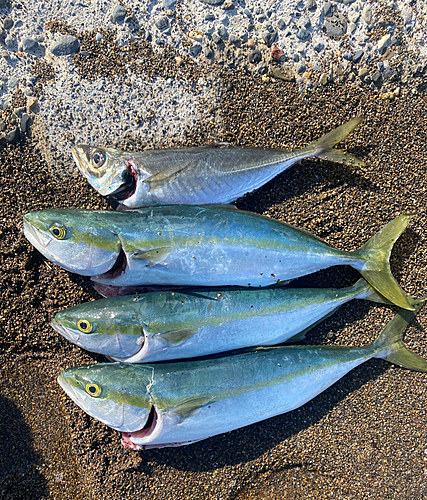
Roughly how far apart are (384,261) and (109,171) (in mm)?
2313

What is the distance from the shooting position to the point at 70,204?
9.90 feet

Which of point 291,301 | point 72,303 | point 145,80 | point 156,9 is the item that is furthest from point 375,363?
point 156,9

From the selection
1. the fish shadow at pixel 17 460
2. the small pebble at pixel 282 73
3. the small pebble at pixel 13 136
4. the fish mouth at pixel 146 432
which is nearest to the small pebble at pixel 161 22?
the small pebble at pixel 282 73

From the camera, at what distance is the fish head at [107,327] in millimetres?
2580

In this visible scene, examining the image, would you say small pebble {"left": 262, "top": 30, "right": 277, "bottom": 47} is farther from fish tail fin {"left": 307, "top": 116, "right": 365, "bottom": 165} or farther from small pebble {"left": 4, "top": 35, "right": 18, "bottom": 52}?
small pebble {"left": 4, "top": 35, "right": 18, "bottom": 52}

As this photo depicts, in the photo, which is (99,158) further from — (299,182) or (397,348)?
(397,348)

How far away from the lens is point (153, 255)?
2.55 meters

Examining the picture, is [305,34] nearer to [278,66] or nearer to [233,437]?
[278,66]

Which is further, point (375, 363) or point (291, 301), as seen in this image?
point (375, 363)

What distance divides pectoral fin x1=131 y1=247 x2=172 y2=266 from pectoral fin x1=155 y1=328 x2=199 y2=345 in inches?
20.2

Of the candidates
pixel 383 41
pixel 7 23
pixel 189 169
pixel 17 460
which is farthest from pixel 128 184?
pixel 383 41

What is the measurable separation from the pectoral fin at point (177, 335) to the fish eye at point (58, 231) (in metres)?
0.98

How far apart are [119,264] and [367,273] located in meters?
2.00

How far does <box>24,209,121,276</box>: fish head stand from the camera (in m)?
2.54
